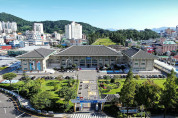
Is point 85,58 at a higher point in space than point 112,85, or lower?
higher

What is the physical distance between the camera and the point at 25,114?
25312 mm

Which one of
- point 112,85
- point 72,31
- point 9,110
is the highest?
point 72,31

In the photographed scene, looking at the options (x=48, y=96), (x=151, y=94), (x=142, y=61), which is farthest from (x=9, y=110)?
(x=142, y=61)

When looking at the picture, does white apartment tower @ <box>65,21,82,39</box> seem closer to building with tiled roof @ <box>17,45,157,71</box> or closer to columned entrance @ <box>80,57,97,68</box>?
building with tiled roof @ <box>17,45,157,71</box>

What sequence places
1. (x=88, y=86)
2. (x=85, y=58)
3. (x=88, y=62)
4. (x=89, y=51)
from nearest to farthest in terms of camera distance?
1. (x=88, y=86)
2. (x=85, y=58)
3. (x=88, y=62)
4. (x=89, y=51)

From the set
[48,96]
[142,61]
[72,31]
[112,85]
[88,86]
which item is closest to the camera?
[48,96]

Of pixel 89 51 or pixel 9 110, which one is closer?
pixel 9 110

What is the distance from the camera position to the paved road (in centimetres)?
2495

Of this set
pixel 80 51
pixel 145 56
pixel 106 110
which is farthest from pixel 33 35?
pixel 106 110

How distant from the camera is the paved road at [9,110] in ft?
81.9

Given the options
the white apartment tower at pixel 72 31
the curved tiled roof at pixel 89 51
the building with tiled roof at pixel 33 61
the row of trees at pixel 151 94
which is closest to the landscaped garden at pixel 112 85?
the row of trees at pixel 151 94

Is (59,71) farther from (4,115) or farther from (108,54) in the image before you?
(4,115)

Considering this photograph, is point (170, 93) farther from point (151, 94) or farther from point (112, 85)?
point (112, 85)

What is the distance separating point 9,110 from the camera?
26.5m
